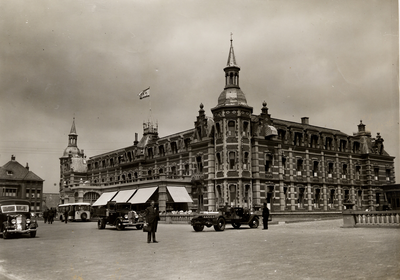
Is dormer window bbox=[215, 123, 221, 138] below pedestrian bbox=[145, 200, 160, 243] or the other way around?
the other way around

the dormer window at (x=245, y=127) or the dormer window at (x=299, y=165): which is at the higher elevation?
the dormer window at (x=245, y=127)

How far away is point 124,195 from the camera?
5075 cm

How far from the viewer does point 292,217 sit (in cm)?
4162

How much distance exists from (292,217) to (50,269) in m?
33.4

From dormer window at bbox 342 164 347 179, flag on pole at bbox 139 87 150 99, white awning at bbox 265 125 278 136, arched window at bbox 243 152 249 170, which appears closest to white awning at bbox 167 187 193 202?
arched window at bbox 243 152 249 170

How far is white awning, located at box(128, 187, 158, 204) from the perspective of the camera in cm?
4497

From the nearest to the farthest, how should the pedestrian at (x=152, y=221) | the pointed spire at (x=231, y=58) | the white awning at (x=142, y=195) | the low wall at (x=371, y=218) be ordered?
the pedestrian at (x=152, y=221), the low wall at (x=371, y=218), the pointed spire at (x=231, y=58), the white awning at (x=142, y=195)

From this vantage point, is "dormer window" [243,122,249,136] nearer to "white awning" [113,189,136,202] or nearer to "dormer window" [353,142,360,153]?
"white awning" [113,189,136,202]

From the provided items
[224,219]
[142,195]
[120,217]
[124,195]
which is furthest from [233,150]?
[124,195]

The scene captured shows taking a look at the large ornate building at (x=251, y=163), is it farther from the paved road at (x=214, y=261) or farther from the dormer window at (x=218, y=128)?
the paved road at (x=214, y=261)

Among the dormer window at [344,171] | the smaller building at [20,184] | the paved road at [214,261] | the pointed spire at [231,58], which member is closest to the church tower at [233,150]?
the pointed spire at [231,58]

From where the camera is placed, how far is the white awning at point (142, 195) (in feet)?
148

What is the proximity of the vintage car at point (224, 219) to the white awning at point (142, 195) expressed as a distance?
17625 mm

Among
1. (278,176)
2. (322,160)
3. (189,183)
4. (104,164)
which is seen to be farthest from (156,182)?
(104,164)
